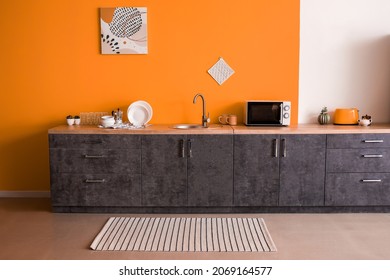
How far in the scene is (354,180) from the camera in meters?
4.02

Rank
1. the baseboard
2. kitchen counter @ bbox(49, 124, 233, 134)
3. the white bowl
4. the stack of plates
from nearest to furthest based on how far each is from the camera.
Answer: kitchen counter @ bbox(49, 124, 233, 134) < the white bowl < the stack of plates < the baseboard

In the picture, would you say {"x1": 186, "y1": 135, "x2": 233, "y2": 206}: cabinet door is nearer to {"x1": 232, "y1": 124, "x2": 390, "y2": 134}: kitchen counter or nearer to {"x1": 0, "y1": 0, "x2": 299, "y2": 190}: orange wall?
{"x1": 232, "y1": 124, "x2": 390, "y2": 134}: kitchen counter

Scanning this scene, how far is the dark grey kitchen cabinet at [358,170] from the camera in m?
3.99

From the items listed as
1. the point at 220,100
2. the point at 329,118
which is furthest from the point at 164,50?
the point at 329,118

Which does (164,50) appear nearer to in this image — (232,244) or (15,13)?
(15,13)

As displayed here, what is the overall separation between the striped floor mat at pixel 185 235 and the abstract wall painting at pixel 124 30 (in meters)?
1.75

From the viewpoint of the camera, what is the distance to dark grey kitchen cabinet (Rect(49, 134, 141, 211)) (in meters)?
4.00

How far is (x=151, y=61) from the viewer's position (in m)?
4.46

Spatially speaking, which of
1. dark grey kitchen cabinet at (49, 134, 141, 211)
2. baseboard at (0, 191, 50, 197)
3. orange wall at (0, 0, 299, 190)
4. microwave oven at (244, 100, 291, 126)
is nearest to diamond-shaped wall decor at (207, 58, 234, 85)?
orange wall at (0, 0, 299, 190)

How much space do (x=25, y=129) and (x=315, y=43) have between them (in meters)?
3.22

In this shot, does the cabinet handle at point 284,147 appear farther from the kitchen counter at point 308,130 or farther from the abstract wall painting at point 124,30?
the abstract wall painting at point 124,30

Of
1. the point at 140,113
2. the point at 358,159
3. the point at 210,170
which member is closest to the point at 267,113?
the point at 210,170

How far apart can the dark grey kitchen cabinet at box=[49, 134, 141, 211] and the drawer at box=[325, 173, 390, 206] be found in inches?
72.1

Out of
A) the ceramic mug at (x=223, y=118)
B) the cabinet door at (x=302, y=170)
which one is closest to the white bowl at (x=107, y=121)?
the ceramic mug at (x=223, y=118)
